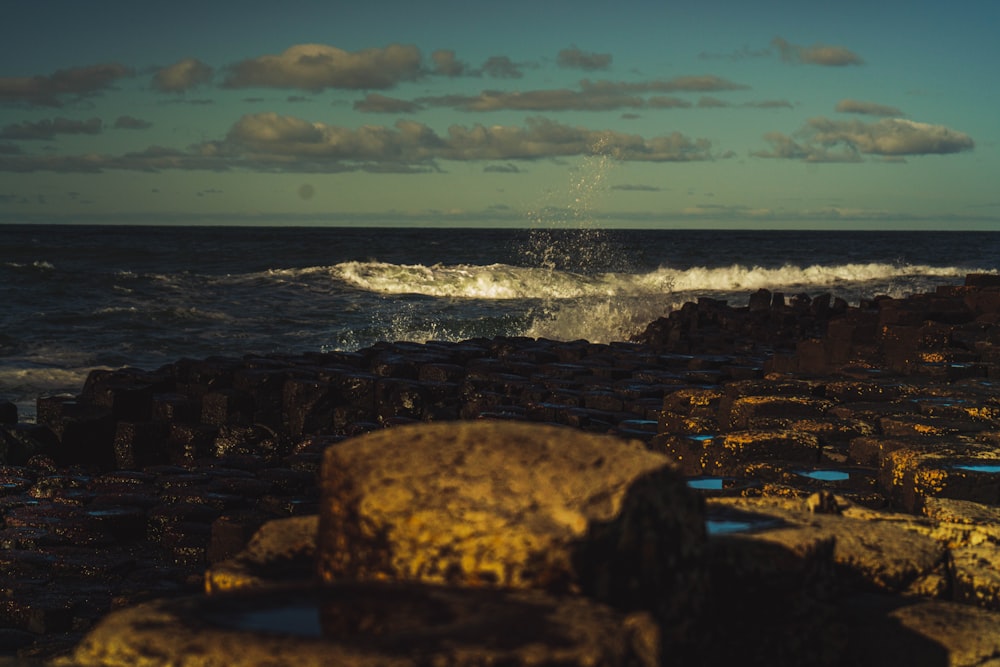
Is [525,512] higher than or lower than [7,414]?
higher

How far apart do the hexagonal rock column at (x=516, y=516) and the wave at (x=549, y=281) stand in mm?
28609

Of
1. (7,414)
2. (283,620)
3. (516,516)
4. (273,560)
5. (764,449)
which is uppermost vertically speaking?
(516,516)

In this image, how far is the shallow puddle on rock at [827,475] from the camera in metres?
5.34

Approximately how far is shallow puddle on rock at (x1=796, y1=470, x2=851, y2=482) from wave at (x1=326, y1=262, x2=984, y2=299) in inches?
1009

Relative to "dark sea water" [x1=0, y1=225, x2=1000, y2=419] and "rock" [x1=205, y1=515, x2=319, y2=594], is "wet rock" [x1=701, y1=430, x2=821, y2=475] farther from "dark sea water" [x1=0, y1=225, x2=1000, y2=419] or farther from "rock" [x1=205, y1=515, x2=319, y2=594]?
"dark sea water" [x1=0, y1=225, x2=1000, y2=419]

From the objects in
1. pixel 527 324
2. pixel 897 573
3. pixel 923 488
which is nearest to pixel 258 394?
pixel 923 488

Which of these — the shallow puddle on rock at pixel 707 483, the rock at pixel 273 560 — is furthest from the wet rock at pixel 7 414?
the rock at pixel 273 560

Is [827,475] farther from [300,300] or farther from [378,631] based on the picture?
[300,300]

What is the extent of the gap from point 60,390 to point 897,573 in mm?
13883

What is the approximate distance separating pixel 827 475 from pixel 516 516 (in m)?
3.49

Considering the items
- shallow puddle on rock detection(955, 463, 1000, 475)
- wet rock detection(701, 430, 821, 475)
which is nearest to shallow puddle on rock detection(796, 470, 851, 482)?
wet rock detection(701, 430, 821, 475)

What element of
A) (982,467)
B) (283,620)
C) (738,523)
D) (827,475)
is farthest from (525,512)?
(827,475)

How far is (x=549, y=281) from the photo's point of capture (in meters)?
34.0

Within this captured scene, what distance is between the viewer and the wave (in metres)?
33.7
